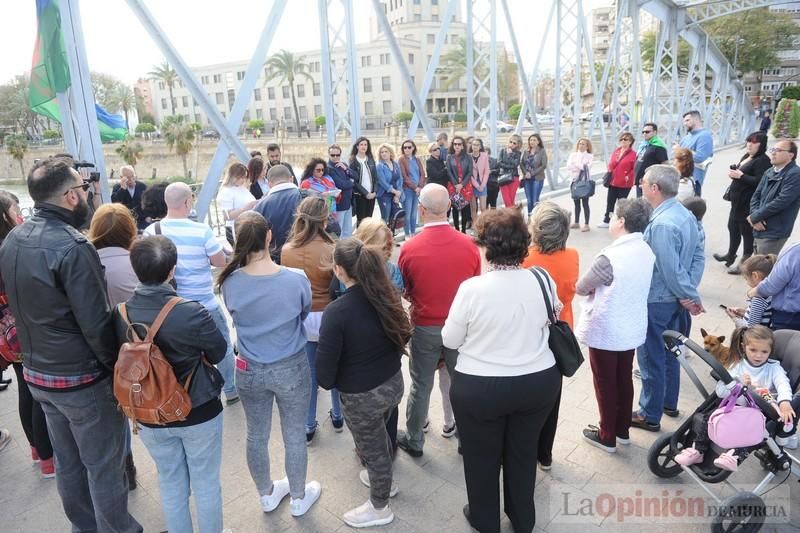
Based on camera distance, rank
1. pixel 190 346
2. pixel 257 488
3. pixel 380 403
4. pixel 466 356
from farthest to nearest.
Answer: pixel 257 488 < pixel 380 403 < pixel 466 356 < pixel 190 346

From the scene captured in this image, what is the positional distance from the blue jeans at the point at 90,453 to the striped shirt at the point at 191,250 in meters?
1.06

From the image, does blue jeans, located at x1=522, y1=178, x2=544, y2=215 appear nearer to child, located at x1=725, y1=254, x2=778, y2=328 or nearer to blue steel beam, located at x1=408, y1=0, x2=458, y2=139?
blue steel beam, located at x1=408, y1=0, x2=458, y2=139

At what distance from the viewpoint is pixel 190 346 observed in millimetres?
2051

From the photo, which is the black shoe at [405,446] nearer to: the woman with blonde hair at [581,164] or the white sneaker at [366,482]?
the white sneaker at [366,482]

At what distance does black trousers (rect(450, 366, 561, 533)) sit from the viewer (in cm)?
214

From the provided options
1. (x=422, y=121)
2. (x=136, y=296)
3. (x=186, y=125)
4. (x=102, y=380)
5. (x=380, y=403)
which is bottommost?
(x=380, y=403)

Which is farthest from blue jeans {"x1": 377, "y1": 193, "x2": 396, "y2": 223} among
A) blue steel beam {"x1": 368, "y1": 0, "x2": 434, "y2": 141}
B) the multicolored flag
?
the multicolored flag

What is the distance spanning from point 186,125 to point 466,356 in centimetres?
4634

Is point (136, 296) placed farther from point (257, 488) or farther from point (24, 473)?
point (24, 473)

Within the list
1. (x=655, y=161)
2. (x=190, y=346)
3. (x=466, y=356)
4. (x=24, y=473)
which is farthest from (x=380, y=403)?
(x=655, y=161)

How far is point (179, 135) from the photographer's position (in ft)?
138

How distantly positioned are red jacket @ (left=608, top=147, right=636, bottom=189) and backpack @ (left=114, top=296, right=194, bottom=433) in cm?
767

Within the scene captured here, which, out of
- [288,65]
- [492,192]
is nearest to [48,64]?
[492,192]

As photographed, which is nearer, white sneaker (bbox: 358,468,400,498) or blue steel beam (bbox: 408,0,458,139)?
white sneaker (bbox: 358,468,400,498)
